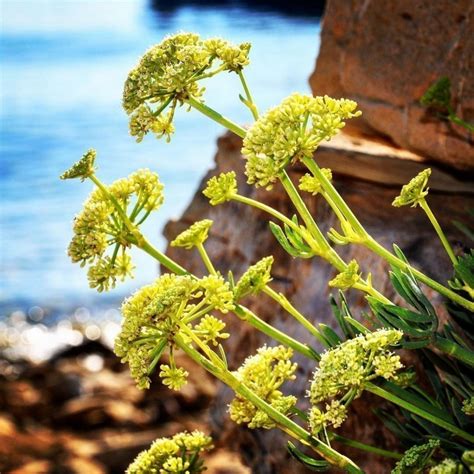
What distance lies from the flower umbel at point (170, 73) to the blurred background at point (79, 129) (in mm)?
1099

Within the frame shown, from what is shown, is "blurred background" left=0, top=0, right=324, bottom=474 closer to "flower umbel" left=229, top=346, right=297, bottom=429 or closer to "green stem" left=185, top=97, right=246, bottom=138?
"green stem" left=185, top=97, right=246, bottom=138

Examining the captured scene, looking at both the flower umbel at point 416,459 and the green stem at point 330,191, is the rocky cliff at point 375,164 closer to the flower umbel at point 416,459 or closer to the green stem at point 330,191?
the flower umbel at point 416,459

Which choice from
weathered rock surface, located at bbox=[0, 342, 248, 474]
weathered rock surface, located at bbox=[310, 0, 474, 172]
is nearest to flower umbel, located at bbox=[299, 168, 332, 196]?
weathered rock surface, located at bbox=[310, 0, 474, 172]

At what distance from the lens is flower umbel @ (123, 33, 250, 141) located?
4.57ft

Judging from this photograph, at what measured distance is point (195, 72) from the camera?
140cm

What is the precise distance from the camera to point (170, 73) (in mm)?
1384

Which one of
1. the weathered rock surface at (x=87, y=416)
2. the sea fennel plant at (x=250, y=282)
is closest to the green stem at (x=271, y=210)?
the sea fennel plant at (x=250, y=282)

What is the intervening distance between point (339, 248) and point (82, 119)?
5.17 meters

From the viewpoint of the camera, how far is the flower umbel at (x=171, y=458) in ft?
4.54

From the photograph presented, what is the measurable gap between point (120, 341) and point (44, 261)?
4194 mm

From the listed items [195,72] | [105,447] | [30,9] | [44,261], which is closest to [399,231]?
[195,72]

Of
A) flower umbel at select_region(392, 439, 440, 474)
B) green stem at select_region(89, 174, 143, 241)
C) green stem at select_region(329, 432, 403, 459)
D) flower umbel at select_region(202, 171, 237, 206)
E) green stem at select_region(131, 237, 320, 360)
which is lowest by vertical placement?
green stem at select_region(329, 432, 403, 459)

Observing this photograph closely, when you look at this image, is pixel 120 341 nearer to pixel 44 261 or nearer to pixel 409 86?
pixel 409 86

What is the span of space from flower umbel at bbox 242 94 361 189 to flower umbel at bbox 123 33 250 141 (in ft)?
0.39
